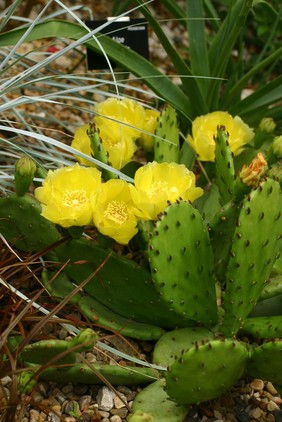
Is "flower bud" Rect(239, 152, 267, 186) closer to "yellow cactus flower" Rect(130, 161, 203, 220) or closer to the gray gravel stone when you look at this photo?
"yellow cactus flower" Rect(130, 161, 203, 220)

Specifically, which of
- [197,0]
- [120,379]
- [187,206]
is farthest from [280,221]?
[197,0]

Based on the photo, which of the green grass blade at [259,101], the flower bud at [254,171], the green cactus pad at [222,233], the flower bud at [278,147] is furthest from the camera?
the green grass blade at [259,101]

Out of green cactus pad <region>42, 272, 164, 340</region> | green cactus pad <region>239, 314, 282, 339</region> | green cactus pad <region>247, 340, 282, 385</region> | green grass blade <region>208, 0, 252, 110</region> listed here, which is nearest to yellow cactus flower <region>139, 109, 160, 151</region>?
green grass blade <region>208, 0, 252, 110</region>

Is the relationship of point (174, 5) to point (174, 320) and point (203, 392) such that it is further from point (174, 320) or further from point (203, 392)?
point (203, 392)

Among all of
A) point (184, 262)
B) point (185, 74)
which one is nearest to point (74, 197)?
point (184, 262)

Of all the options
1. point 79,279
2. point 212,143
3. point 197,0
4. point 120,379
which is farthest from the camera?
point 197,0

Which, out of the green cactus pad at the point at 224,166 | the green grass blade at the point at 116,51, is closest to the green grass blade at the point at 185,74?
the green grass blade at the point at 116,51

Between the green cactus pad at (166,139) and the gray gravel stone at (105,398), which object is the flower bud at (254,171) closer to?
the green cactus pad at (166,139)
